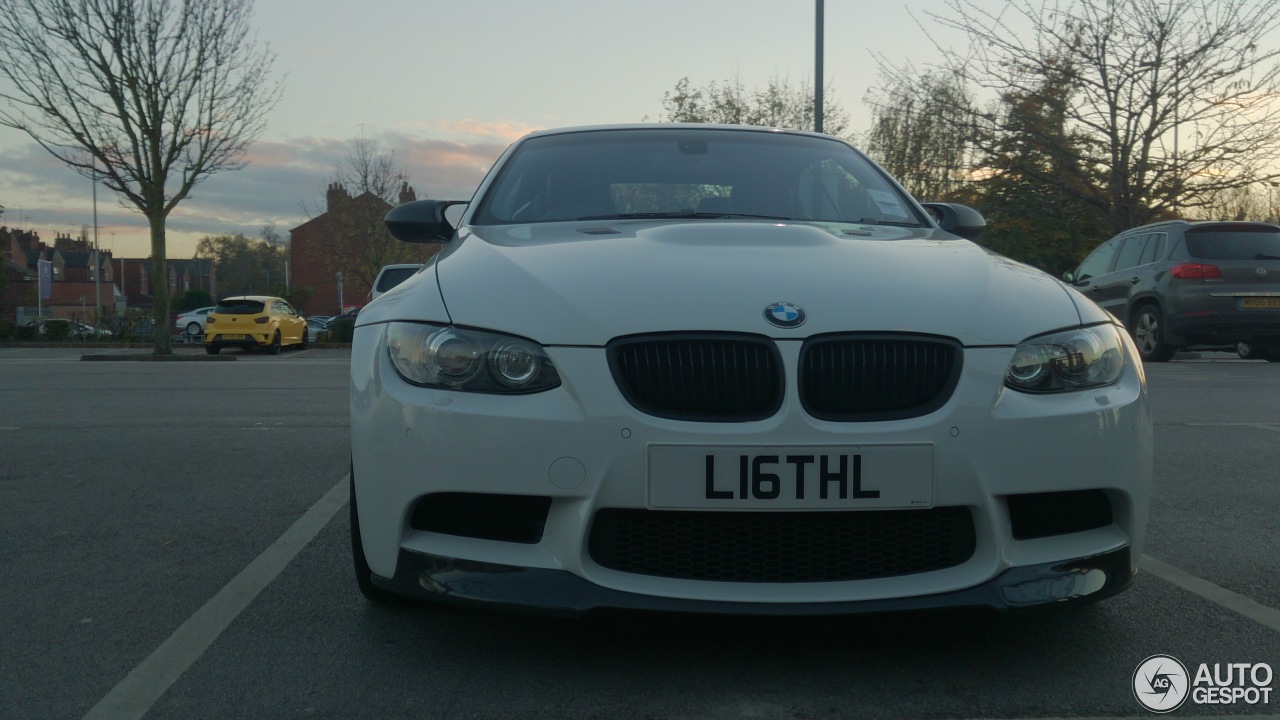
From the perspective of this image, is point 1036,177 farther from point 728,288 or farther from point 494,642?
point 494,642

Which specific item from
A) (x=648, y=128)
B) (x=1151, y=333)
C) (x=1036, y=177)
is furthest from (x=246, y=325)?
(x=648, y=128)

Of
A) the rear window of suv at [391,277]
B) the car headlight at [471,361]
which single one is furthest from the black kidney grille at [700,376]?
the rear window of suv at [391,277]

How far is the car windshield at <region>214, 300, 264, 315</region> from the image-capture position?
2672 cm

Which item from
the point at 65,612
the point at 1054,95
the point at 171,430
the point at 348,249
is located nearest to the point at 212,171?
the point at 1054,95

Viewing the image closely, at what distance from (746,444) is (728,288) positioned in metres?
0.44

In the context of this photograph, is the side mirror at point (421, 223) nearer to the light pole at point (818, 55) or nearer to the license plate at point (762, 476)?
the license plate at point (762, 476)

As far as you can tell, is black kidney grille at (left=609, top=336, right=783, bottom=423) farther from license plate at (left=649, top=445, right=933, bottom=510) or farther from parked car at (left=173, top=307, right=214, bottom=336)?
parked car at (left=173, top=307, right=214, bottom=336)

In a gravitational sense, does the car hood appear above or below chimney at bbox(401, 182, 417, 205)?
below

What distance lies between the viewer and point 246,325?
87.8ft

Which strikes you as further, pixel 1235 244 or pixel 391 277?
pixel 1235 244

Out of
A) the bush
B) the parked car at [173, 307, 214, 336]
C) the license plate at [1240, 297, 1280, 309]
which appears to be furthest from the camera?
the parked car at [173, 307, 214, 336]

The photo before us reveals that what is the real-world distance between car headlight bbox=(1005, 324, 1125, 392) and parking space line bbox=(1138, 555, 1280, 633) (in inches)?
25.3

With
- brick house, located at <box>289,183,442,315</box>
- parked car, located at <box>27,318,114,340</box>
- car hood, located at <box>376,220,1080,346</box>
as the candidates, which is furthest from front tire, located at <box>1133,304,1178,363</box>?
brick house, located at <box>289,183,442,315</box>

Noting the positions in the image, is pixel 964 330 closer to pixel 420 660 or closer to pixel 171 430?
pixel 420 660
